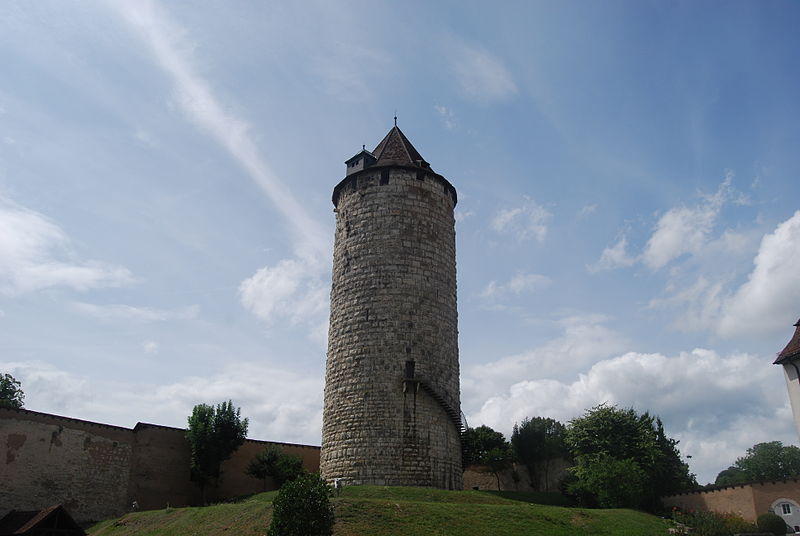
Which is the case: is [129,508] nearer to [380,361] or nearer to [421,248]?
[380,361]

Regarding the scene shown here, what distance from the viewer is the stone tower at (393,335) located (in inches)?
904

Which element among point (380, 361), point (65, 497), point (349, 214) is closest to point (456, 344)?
point (380, 361)

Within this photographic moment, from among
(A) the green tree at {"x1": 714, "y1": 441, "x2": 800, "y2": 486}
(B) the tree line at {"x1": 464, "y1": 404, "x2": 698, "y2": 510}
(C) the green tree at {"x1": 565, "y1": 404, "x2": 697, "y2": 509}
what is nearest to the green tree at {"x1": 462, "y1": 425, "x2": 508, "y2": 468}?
(B) the tree line at {"x1": 464, "y1": 404, "x2": 698, "y2": 510}

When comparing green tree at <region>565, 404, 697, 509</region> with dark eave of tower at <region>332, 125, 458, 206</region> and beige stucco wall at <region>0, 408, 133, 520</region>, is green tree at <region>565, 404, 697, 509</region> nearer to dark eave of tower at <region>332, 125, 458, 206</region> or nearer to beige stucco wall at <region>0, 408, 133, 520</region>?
dark eave of tower at <region>332, 125, 458, 206</region>

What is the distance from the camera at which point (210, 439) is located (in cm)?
2870

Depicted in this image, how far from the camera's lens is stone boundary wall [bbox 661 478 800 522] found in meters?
21.0

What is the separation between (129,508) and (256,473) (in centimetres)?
540

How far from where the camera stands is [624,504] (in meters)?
23.3

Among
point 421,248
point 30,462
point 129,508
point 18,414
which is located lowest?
point 129,508

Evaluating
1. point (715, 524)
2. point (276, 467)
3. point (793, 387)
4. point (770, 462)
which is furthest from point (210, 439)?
point (770, 462)

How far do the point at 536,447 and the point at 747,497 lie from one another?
1350cm

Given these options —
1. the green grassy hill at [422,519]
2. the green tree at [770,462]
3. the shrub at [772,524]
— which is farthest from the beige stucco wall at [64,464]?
the green tree at [770,462]

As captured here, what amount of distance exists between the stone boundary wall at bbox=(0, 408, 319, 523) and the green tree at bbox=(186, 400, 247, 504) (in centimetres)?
94

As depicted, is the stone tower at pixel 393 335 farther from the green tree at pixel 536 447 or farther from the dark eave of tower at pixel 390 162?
the green tree at pixel 536 447
